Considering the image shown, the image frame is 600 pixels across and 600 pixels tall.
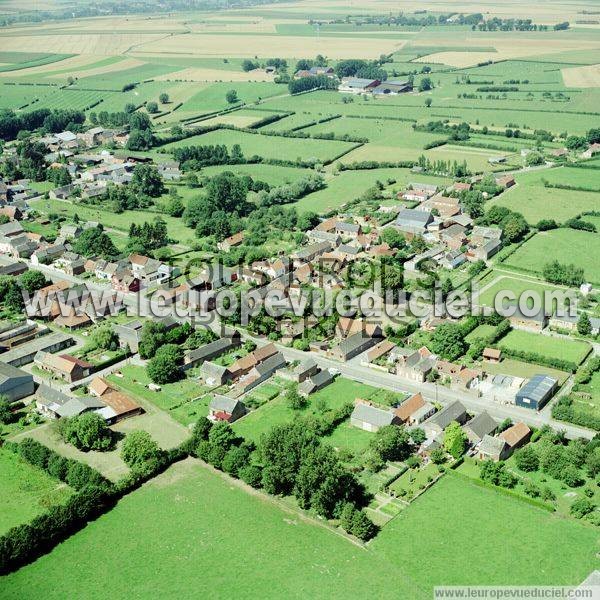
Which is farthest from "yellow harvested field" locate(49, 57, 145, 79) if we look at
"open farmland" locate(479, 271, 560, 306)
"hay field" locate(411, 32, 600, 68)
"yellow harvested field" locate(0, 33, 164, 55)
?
"open farmland" locate(479, 271, 560, 306)

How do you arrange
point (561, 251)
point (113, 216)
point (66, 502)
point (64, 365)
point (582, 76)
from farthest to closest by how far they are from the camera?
point (582, 76), point (113, 216), point (561, 251), point (64, 365), point (66, 502)

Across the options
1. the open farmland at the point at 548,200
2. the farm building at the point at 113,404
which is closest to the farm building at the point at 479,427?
the farm building at the point at 113,404

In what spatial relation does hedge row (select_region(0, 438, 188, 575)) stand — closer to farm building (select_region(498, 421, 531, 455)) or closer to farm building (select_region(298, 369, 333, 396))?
farm building (select_region(298, 369, 333, 396))

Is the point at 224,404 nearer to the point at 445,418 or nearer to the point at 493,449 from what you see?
the point at 445,418

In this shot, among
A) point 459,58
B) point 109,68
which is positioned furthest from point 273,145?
point 109,68

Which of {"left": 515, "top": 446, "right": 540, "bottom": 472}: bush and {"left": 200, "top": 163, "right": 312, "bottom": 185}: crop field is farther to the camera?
{"left": 200, "top": 163, "right": 312, "bottom": 185}: crop field
